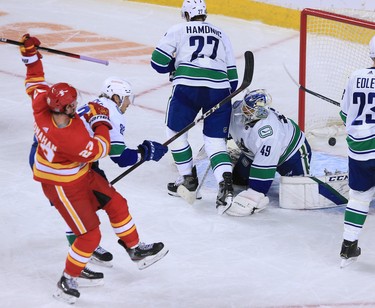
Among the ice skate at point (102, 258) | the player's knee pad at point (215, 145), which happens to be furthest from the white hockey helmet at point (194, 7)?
the ice skate at point (102, 258)

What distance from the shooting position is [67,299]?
3.50 m

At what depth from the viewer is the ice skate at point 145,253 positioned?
144 inches

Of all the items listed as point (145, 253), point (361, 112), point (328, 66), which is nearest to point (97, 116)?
point (145, 253)

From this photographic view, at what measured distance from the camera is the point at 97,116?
3469mm

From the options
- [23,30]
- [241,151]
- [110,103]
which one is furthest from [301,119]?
[23,30]

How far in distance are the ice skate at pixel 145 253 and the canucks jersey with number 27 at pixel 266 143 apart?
2.69ft

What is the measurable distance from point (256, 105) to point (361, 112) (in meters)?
0.75

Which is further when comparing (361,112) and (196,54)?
(196,54)

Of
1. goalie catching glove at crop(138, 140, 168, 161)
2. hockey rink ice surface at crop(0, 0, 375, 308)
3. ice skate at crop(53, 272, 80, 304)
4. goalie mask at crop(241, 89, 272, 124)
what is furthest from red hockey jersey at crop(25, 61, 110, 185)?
goalie mask at crop(241, 89, 272, 124)

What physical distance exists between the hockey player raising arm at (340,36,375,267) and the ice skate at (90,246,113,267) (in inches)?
36.8

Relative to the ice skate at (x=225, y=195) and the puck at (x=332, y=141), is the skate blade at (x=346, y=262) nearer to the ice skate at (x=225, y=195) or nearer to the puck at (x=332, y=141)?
the ice skate at (x=225, y=195)

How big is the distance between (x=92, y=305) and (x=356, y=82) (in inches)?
51.3

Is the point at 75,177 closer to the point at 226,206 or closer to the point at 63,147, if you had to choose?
the point at 63,147

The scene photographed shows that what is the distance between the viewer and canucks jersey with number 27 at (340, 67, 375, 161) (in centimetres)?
360
